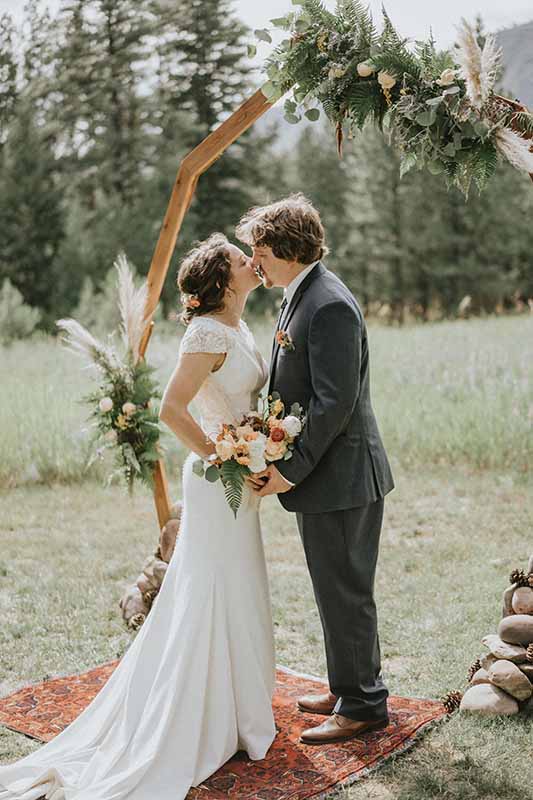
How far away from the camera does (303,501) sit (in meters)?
3.72

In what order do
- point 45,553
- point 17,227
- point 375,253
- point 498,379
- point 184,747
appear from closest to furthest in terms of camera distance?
point 184,747
point 45,553
point 498,379
point 17,227
point 375,253

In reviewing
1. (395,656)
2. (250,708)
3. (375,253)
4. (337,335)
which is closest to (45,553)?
(395,656)

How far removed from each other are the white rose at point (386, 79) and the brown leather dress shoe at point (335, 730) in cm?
241

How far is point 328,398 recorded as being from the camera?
356cm

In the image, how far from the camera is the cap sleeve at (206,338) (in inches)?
143

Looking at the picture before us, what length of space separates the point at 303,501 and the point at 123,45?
8741 millimetres

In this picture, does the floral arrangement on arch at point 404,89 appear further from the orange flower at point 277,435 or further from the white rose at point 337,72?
the orange flower at point 277,435

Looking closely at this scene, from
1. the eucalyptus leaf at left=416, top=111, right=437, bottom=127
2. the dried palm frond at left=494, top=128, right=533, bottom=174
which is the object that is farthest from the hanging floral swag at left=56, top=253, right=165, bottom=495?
the dried palm frond at left=494, top=128, right=533, bottom=174

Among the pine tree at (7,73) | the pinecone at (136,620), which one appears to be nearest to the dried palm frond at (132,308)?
the pinecone at (136,620)

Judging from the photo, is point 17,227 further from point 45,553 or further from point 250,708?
point 250,708

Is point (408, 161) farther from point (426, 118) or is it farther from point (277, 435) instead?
point (277, 435)

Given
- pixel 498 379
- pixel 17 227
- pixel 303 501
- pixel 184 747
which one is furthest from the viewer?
pixel 17 227

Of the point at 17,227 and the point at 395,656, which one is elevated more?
the point at 17,227

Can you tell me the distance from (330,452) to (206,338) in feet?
2.06
